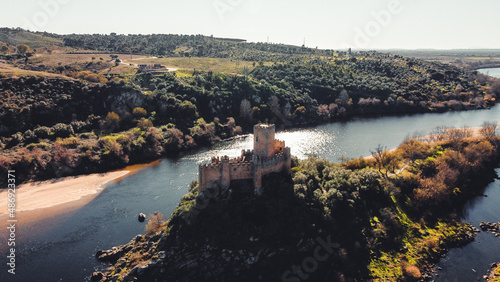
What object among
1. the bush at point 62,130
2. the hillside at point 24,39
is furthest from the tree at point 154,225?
the hillside at point 24,39

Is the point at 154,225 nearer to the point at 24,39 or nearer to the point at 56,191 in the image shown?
the point at 56,191

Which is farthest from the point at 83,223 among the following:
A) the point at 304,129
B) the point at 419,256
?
the point at 304,129

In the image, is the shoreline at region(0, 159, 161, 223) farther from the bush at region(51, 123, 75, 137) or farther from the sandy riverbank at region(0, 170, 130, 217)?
the bush at region(51, 123, 75, 137)

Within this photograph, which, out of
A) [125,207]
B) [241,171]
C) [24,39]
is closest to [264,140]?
[241,171]

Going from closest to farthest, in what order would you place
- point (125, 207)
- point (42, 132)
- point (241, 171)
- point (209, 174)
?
point (209, 174)
point (241, 171)
point (125, 207)
point (42, 132)

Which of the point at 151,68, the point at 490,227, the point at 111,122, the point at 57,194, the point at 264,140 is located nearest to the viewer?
the point at 264,140

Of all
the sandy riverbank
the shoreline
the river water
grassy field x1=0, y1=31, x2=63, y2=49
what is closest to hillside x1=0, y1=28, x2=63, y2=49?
grassy field x1=0, y1=31, x2=63, y2=49

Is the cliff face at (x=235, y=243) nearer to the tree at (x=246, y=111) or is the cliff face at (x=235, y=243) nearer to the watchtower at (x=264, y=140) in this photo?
the watchtower at (x=264, y=140)
